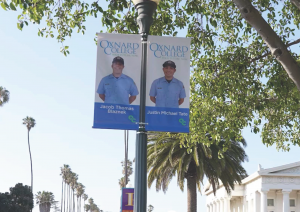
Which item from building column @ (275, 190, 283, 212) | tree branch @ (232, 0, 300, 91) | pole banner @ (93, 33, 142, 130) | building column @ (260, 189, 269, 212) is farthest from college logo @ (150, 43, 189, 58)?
building column @ (275, 190, 283, 212)

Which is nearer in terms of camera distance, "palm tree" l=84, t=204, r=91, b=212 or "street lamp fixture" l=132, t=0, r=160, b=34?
"street lamp fixture" l=132, t=0, r=160, b=34

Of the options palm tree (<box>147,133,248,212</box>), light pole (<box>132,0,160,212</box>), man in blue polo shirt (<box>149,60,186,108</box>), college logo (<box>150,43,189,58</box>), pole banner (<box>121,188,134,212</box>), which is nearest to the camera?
light pole (<box>132,0,160,212</box>)

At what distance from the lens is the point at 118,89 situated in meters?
6.99

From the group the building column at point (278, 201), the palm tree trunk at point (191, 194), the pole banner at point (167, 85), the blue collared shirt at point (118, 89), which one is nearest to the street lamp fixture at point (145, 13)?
the pole banner at point (167, 85)

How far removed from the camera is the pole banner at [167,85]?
6.96 metres

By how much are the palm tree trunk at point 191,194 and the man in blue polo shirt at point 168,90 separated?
70.2 ft

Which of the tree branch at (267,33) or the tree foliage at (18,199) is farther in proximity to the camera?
the tree foliage at (18,199)

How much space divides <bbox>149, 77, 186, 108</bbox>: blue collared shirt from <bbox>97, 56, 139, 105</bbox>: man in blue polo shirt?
29 cm

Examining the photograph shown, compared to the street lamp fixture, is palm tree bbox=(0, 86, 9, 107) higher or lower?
higher

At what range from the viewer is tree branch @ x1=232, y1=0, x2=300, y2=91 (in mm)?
9828

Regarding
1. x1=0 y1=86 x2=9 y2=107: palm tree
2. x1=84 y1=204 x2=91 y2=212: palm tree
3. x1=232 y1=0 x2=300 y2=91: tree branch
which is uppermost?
x1=0 y1=86 x2=9 y2=107: palm tree

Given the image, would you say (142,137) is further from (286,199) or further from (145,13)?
(286,199)

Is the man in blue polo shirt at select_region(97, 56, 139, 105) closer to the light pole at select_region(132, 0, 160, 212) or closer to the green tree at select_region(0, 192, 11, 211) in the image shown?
the light pole at select_region(132, 0, 160, 212)

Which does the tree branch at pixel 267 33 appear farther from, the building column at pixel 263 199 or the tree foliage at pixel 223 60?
the building column at pixel 263 199
